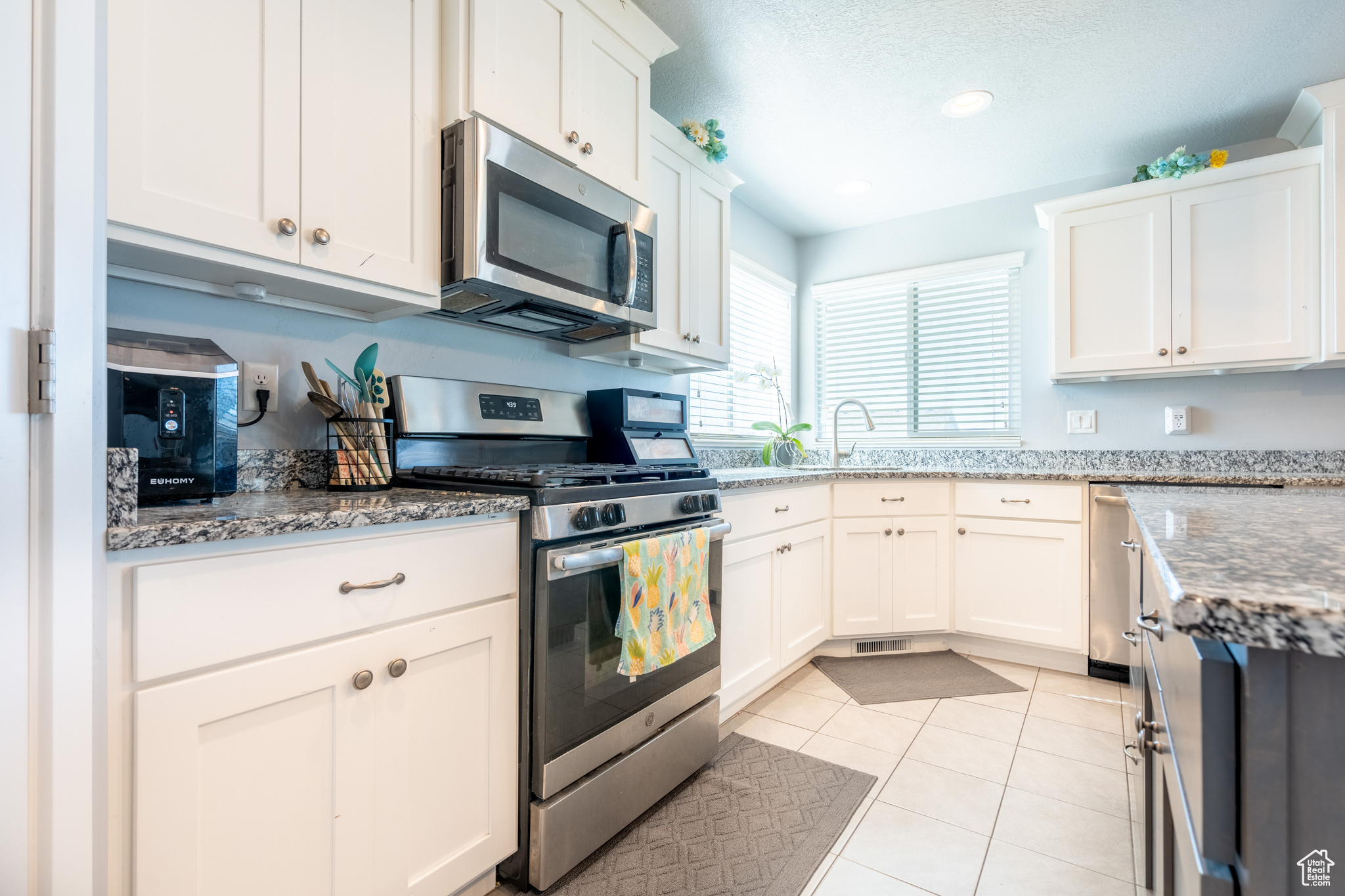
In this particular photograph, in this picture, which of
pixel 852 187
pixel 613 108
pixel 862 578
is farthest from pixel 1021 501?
pixel 613 108

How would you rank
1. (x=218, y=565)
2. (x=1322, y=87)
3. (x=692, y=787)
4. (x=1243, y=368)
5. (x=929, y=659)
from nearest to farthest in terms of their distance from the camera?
(x=218, y=565) < (x=692, y=787) < (x=1322, y=87) < (x=1243, y=368) < (x=929, y=659)

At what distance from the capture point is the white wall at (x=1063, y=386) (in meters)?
2.69

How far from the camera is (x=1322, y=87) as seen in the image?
230 centimetres

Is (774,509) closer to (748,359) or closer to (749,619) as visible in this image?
(749,619)

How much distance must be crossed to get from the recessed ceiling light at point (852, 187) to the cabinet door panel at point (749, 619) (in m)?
1.98

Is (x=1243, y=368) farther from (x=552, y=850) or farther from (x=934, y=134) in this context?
(x=552, y=850)

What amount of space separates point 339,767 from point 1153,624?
1295mm

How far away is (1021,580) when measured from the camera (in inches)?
108

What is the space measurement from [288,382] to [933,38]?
2.29 metres

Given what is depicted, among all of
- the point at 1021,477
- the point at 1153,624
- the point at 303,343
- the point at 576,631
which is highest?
the point at 303,343

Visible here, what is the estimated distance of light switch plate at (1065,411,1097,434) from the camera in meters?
3.09

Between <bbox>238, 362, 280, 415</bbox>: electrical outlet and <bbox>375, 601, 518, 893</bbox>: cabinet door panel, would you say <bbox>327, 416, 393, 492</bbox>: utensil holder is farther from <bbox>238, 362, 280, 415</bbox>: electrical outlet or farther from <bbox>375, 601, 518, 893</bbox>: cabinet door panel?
<bbox>375, 601, 518, 893</bbox>: cabinet door panel

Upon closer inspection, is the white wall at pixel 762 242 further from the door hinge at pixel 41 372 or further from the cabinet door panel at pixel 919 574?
the door hinge at pixel 41 372

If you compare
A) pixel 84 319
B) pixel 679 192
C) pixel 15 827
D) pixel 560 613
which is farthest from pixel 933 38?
pixel 15 827
